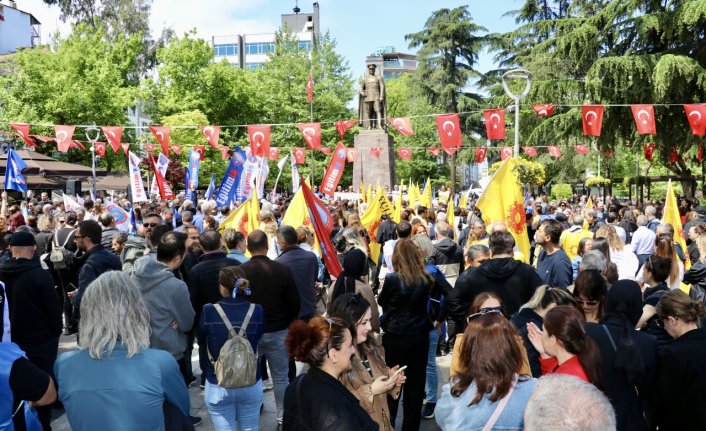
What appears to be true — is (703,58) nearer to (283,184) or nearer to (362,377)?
(362,377)

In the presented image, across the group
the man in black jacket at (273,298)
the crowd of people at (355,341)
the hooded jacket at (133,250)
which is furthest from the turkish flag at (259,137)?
the man in black jacket at (273,298)

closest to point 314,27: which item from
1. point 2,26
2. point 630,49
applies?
point 2,26

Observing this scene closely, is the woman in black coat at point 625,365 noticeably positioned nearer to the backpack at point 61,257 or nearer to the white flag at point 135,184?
the backpack at point 61,257

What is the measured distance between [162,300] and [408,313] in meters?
1.88

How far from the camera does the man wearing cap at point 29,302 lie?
16.7 feet

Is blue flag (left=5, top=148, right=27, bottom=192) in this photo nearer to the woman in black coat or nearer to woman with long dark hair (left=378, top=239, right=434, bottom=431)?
woman with long dark hair (left=378, top=239, right=434, bottom=431)

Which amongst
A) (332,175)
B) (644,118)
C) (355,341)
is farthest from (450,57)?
(355,341)

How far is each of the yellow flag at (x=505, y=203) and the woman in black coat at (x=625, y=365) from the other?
3.56 m

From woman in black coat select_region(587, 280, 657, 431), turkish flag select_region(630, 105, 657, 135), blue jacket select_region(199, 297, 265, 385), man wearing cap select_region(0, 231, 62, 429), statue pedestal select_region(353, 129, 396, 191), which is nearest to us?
woman in black coat select_region(587, 280, 657, 431)

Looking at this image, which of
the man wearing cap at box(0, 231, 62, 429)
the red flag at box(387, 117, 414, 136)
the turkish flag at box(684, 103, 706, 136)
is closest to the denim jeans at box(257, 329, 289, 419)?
the man wearing cap at box(0, 231, 62, 429)

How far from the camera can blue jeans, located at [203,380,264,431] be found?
430cm

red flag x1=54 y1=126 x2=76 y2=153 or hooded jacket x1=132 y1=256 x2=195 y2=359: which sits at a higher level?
red flag x1=54 y1=126 x2=76 y2=153

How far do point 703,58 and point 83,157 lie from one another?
105 feet

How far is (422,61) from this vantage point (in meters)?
45.4
